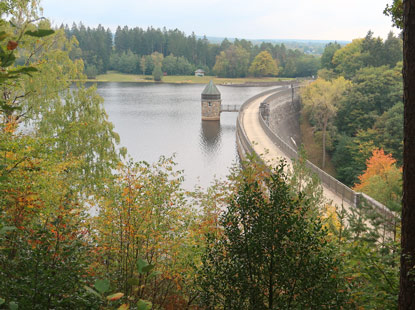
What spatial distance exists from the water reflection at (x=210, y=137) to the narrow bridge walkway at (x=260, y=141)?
2976mm

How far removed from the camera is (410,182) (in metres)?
4.64

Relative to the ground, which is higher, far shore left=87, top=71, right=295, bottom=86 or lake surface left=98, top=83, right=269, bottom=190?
far shore left=87, top=71, right=295, bottom=86

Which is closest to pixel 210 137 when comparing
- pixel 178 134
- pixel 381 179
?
pixel 178 134

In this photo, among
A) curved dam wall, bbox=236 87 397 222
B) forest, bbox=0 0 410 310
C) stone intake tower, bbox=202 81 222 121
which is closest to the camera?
forest, bbox=0 0 410 310

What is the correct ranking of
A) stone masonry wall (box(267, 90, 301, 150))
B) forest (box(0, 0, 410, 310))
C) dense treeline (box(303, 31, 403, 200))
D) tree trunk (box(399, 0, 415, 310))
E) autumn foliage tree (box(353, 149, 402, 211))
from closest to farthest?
1. tree trunk (box(399, 0, 415, 310))
2. forest (box(0, 0, 410, 310))
3. autumn foliage tree (box(353, 149, 402, 211))
4. dense treeline (box(303, 31, 403, 200))
5. stone masonry wall (box(267, 90, 301, 150))

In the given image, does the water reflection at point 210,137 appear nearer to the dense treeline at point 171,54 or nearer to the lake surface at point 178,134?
the lake surface at point 178,134

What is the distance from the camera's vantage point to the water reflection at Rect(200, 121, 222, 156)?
116ft

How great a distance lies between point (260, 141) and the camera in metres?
31.0

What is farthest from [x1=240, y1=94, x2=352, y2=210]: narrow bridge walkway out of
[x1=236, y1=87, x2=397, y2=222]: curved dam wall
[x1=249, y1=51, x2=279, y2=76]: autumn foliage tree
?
[x1=249, y1=51, x2=279, y2=76]: autumn foliage tree

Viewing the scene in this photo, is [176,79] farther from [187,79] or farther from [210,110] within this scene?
[210,110]

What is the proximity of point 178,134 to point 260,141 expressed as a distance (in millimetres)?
11313

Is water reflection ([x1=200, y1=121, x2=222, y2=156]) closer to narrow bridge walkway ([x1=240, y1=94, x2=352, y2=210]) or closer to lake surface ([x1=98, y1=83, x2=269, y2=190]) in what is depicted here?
lake surface ([x1=98, y1=83, x2=269, y2=190])

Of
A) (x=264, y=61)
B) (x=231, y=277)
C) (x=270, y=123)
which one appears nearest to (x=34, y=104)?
(x=231, y=277)

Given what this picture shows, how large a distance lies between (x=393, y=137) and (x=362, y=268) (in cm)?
3183
